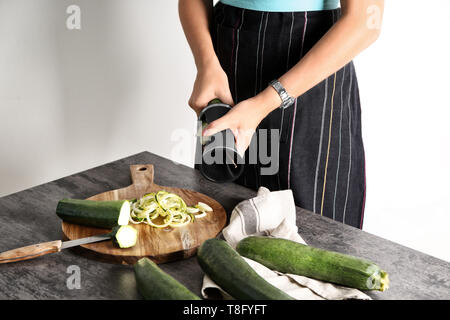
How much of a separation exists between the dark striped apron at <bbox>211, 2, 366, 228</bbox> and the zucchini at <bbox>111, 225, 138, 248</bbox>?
70 centimetres

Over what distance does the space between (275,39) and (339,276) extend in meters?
0.97

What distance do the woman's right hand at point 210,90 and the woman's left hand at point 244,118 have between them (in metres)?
0.15

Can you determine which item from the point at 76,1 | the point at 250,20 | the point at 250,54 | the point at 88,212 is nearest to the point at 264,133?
the point at 250,54

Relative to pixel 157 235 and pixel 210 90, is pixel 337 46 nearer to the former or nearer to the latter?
pixel 210 90

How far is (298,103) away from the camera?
182cm

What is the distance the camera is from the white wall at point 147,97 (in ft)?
8.59

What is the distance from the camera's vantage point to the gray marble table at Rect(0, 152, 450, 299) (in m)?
1.16

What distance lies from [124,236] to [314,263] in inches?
19.7

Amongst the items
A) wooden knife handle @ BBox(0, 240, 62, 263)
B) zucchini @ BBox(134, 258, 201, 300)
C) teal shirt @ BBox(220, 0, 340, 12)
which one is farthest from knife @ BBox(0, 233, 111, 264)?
teal shirt @ BBox(220, 0, 340, 12)

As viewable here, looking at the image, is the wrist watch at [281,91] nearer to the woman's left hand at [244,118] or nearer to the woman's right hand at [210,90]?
the woman's left hand at [244,118]

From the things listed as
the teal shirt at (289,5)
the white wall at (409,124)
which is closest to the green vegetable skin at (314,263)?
the teal shirt at (289,5)

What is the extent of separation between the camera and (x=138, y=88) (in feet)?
9.98

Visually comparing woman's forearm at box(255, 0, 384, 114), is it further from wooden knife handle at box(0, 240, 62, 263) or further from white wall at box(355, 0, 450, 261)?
white wall at box(355, 0, 450, 261)

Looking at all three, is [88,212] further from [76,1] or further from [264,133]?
[76,1]
